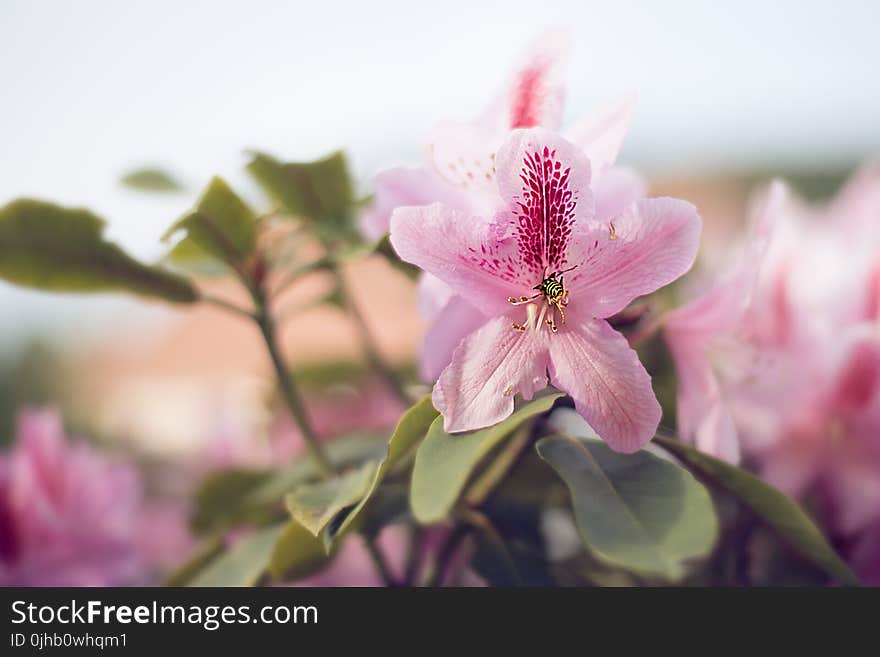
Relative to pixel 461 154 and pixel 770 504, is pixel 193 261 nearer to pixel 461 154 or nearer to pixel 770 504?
pixel 461 154

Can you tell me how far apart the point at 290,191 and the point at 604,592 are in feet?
1.05

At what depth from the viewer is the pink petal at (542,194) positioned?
1.24ft

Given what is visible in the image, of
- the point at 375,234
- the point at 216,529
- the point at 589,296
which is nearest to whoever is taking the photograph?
the point at 589,296

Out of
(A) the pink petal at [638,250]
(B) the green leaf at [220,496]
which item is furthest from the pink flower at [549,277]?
(B) the green leaf at [220,496]

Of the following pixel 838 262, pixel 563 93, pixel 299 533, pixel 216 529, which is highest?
pixel 563 93

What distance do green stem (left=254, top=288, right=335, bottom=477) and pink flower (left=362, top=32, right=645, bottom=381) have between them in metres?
0.12

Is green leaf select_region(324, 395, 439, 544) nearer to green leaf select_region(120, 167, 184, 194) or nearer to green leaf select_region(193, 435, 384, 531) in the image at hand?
green leaf select_region(193, 435, 384, 531)

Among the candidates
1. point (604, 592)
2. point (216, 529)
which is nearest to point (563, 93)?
point (604, 592)

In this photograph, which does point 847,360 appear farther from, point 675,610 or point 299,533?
point 299,533

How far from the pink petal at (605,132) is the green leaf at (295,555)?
255 millimetres

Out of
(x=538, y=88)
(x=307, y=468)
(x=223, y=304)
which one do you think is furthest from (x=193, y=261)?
(x=538, y=88)

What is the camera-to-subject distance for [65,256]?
1.66 feet

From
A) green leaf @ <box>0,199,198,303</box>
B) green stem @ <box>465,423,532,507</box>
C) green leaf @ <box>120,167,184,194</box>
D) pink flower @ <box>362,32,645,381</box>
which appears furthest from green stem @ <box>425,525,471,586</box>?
green leaf @ <box>120,167,184,194</box>

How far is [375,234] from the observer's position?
0.50m
